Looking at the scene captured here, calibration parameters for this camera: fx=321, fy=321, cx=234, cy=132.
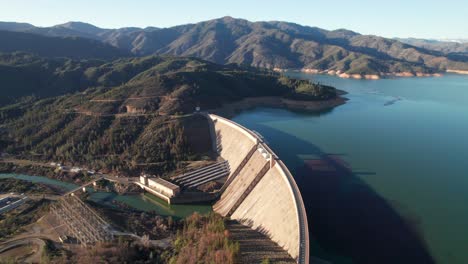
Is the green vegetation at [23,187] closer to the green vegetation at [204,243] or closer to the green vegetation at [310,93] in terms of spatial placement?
the green vegetation at [204,243]

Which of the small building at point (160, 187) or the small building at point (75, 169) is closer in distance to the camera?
the small building at point (160, 187)

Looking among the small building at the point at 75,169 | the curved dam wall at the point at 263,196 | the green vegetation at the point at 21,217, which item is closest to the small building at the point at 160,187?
the curved dam wall at the point at 263,196

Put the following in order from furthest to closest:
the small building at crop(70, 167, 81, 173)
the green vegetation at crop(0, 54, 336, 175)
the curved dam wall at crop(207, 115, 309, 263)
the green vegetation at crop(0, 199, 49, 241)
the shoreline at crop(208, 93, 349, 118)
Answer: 1. the shoreline at crop(208, 93, 349, 118)
2. the green vegetation at crop(0, 54, 336, 175)
3. the small building at crop(70, 167, 81, 173)
4. the green vegetation at crop(0, 199, 49, 241)
5. the curved dam wall at crop(207, 115, 309, 263)

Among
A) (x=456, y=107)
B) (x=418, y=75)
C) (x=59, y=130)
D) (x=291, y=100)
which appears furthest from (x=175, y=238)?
(x=418, y=75)

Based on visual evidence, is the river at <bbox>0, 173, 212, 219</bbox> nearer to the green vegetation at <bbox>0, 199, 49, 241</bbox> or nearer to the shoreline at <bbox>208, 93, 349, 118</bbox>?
the green vegetation at <bbox>0, 199, 49, 241</bbox>

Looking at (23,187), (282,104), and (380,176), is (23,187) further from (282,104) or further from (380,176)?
(282,104)

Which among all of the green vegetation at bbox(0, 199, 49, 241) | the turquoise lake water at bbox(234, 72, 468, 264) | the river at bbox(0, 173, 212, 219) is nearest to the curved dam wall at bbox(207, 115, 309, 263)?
the river at bbox(0, 173, 212, 219)
